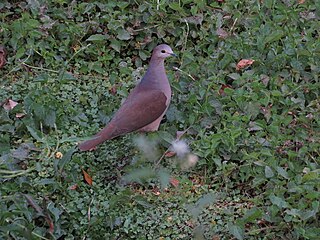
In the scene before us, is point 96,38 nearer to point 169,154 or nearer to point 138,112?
point 138,112

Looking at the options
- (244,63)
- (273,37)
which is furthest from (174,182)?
(273,37)

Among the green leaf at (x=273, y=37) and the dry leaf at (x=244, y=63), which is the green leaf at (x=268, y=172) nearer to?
the dry leaf at (x=244, y=63)

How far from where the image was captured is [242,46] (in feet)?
18.4

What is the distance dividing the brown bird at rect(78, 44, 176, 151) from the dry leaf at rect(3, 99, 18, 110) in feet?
2.59

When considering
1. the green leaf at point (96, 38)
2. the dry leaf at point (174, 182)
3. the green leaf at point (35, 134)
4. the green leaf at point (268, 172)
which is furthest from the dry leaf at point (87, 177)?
the green leaf at point (96, 38)

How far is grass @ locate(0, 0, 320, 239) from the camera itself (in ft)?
13.9

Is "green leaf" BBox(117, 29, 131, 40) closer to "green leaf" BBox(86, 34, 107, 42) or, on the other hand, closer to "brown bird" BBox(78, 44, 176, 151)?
"green leaf" BBox(86, 34, 107, 42)

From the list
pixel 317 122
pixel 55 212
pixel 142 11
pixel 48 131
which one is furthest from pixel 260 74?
pixel 55 212

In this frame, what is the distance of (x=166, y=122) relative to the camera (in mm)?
5047

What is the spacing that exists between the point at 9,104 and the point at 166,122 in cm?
108

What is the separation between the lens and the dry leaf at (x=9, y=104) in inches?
198

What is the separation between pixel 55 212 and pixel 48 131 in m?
0.89

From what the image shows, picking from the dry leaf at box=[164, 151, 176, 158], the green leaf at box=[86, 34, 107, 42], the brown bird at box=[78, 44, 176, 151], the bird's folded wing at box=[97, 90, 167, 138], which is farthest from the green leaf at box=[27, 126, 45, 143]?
the green leaf at box=[86, 34, 107, 42]

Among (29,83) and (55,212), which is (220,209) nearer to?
(55,212)
